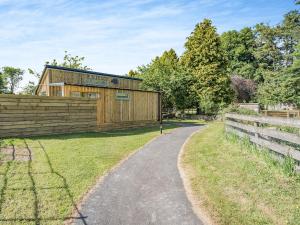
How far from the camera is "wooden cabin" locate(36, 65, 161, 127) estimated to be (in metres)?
18.2

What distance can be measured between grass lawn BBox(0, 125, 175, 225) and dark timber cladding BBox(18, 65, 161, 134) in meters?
2.00

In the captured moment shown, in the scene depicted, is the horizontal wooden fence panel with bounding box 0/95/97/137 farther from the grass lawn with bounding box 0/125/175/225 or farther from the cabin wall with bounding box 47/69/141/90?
the cabin wall with bounding box 47/69/141/90

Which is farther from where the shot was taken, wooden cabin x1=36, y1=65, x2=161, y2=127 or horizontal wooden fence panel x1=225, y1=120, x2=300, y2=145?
wooden cabin x1=36, y1=65, x2=161, y2=127

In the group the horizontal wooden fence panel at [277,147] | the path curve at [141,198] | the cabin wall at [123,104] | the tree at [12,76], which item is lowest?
the path curve at [141,198]

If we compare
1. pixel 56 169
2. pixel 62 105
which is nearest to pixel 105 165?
pixel 56 169

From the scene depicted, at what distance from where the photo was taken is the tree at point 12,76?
62.8m

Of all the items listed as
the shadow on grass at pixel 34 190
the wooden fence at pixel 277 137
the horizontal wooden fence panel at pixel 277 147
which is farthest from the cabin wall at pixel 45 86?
the horizontal wooden fence panel at pixel 277 147

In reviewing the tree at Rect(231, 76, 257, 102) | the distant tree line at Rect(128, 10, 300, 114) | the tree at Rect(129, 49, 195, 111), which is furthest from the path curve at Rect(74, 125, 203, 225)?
the tree at Rect(231, 76, 257, 102)

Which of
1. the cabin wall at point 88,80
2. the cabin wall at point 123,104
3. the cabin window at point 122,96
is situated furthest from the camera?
the cabin wall at point 88,80

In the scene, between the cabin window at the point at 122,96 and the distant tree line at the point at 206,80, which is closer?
the cabin window at the point at 122,96

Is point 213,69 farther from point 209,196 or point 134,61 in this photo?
point 209,196

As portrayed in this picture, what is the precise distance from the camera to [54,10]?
13906 millimetres

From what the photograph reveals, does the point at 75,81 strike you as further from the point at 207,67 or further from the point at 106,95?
the point at 207,67

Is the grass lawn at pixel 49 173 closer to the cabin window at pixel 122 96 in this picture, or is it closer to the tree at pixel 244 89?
the cabin window at pixel 122 96
